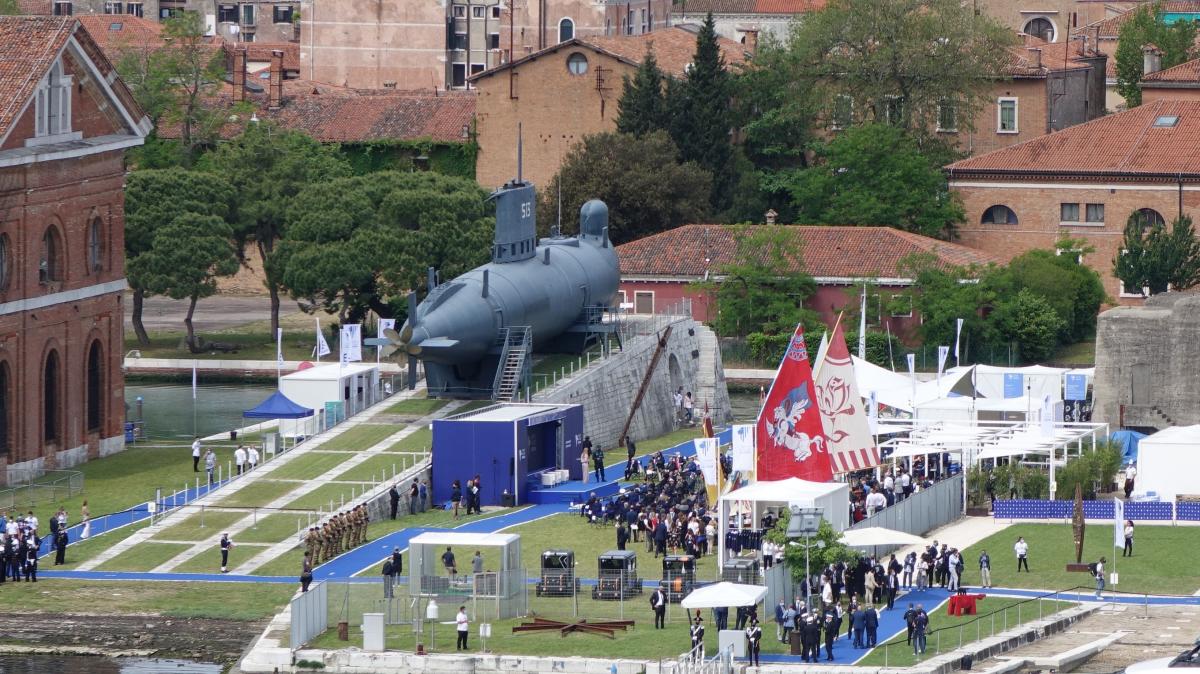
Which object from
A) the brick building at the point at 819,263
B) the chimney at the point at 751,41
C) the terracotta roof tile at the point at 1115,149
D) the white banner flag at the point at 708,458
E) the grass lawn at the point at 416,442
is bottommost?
the grass lawn at the point at 416,442

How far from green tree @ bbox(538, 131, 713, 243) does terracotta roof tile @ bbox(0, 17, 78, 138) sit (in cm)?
3870

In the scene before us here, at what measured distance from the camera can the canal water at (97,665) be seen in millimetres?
62812

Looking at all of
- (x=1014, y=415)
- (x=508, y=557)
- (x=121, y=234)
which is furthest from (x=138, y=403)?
(x=508, y=557)

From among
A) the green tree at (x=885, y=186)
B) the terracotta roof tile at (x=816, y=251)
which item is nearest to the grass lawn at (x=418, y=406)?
the terracotta roof tile at (x=816, y=251)

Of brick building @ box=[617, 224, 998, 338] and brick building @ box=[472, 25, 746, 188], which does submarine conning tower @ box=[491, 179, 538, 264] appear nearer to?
brick building @ box=[617, 224, 998, 338]

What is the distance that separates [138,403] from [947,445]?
2971 centimetres

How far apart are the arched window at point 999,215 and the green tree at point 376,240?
21604mm

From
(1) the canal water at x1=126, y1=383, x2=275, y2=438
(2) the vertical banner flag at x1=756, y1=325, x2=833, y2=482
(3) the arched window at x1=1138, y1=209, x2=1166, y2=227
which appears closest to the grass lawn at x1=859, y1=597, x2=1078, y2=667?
(2) the vertical banner flag at x1=756, y1=325, x2=833, y2=482

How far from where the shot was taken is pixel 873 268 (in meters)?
112

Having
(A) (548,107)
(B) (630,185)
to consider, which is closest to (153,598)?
(B) (630,185)

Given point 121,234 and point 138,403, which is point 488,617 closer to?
point 121,234

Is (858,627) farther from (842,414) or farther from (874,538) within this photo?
(842,414)

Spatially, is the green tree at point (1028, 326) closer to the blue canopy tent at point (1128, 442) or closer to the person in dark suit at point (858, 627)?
the blue canopy tent at point (1128, 442)

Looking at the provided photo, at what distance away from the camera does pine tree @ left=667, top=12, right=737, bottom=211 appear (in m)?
126
